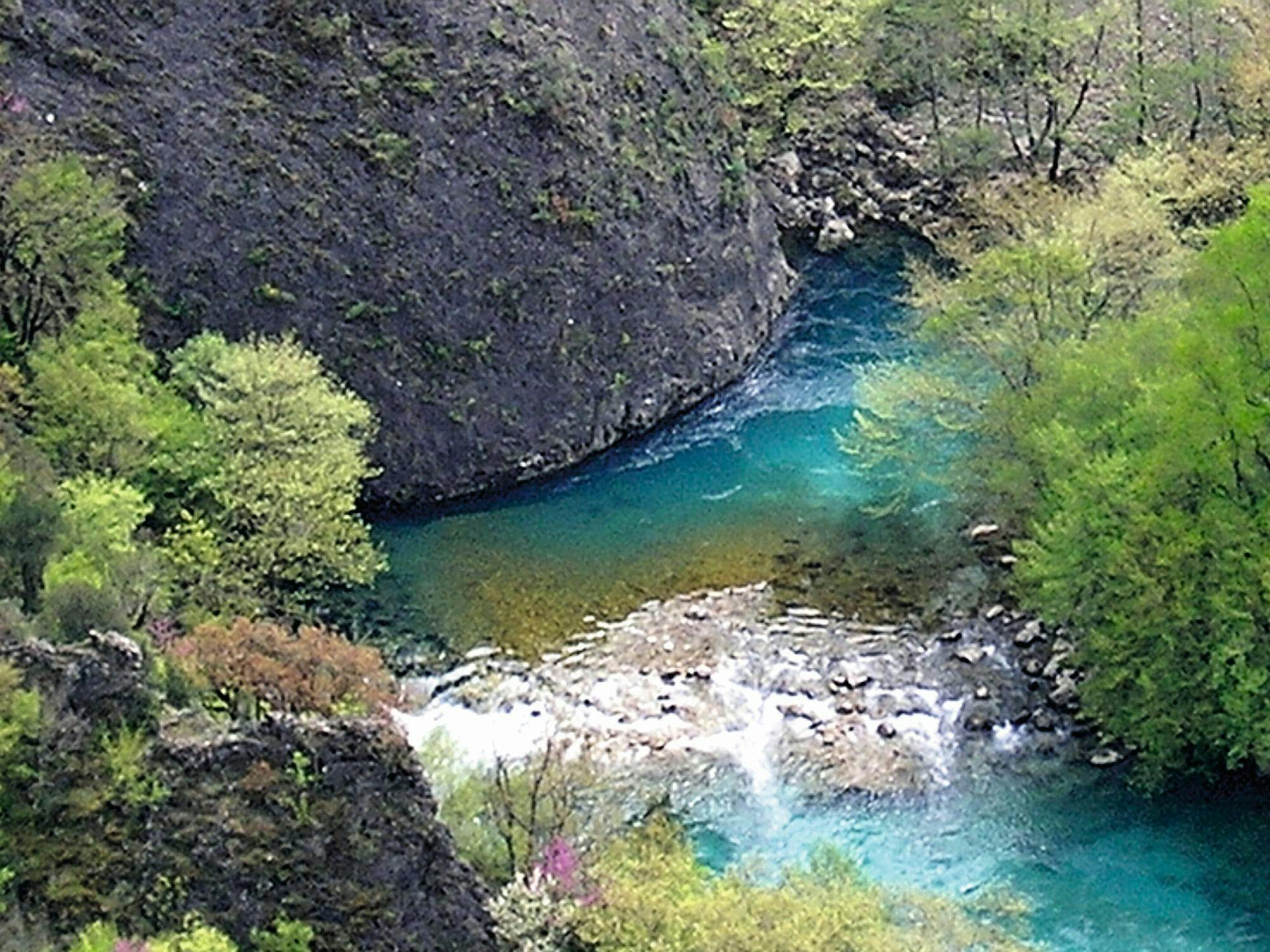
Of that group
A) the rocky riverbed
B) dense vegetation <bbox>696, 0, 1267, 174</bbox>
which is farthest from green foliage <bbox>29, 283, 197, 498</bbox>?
dense vegetation <bbox>696, 0, 1267, 174</bbox>

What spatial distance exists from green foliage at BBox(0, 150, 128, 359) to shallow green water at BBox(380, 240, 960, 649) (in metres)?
12.0

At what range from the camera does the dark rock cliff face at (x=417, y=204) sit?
51.4 metres

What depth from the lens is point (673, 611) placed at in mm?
44625

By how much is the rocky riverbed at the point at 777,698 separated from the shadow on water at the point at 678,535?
59.0 inches

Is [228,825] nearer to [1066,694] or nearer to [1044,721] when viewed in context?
[1044,721]

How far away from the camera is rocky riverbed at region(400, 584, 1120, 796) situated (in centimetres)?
3866

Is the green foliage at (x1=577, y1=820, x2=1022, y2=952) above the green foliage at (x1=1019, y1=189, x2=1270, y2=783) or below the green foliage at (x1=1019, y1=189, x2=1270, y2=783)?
below

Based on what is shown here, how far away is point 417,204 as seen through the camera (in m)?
54.5

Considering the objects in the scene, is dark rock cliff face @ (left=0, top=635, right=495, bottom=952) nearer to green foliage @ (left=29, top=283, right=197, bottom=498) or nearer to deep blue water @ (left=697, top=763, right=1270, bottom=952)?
deep blue water @ (left=697, top=763, right=1270, bottom=952)

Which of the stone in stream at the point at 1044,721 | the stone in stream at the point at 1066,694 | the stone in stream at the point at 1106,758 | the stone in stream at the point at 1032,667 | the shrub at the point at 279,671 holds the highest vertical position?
the shrub at the point at 279,671

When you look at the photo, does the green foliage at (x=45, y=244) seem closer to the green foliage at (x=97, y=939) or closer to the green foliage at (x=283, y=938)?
the green foliage at (x=97, y=939)

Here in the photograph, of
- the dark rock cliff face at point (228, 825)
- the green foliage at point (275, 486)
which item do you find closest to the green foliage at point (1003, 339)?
the green foliage at point (275, 486)

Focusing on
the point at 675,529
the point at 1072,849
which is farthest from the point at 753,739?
the point at 675,529

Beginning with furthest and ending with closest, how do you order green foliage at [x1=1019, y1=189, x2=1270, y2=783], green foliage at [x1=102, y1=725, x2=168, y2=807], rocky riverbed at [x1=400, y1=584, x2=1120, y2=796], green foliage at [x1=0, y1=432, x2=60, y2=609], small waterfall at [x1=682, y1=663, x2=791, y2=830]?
rocky riverbed at [x1=400, y1=584, x2=1120, y2=796] → small waterfall at [x1=682, y1=663, x2=791, y2=830] → green foliage at [x1=1019, y1=189, x2=1270, y2=783] → green foliage at [x1=0, y1=432, x2=60, y2=609] → green foliage at [x1=102, y1=725, x2=168, y2=807]
